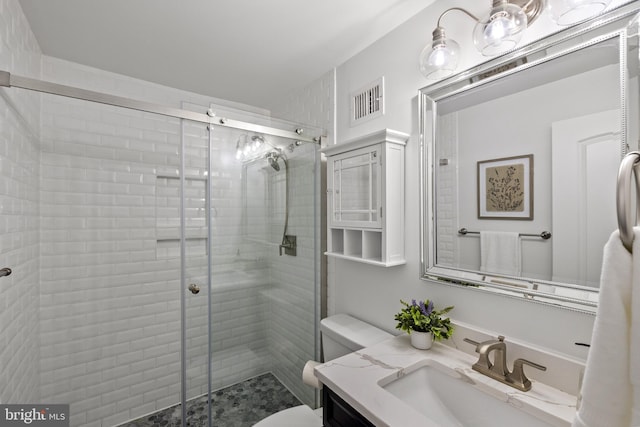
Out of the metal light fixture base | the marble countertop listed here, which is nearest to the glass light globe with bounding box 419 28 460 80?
the metal light fixture base

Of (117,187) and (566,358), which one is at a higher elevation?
(117,187)

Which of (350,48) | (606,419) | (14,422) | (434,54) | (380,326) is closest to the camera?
(606,419)

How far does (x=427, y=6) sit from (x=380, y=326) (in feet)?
5.25

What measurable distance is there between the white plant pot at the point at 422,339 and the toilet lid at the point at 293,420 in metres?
0.57

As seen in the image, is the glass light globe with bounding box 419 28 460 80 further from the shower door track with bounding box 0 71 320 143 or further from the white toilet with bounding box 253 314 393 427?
the white toilet with bounding box 253 314 393 427

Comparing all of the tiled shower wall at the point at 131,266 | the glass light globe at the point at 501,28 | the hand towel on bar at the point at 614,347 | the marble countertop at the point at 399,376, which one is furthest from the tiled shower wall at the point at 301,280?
the hand towel on bar at the point at 614,347

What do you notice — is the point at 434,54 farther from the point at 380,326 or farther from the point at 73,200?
the point at 73,200

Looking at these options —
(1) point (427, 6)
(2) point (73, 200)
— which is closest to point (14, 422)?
(2) point (73, 200)

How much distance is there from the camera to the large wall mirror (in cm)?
88

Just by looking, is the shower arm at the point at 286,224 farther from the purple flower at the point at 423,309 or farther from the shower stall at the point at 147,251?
the purple flower at the point at 423,309

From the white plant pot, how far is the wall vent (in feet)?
3.64

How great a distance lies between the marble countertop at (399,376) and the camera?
0.85 meters

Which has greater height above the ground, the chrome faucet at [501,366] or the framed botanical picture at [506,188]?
the framed botanical picture at [506,188]

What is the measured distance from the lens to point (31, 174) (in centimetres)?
165
